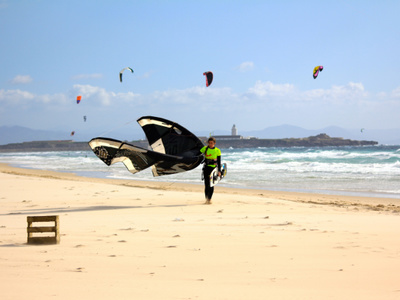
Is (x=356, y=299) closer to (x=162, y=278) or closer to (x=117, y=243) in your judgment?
(x=162, y=278)

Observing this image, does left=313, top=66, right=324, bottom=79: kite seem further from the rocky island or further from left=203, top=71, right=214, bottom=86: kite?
the rocky island

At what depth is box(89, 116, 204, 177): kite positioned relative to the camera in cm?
868

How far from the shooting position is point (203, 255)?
14.7 ft

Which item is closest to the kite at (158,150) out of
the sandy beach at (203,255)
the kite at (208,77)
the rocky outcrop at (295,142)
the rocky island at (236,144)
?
the sandy beach at (203,255)

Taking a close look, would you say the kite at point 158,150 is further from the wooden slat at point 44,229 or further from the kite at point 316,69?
the kite at point 316,69

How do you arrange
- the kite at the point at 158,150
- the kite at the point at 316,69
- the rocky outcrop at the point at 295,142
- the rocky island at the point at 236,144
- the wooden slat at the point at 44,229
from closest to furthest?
the wooden slat at the point at 44,229
the kite at the point at 158,150
the kite at the point at 316,69
the rocky island at the point at 236,144
the rocky outcrop at the point at 295,142

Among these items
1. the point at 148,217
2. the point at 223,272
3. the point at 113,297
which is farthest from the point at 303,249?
the point at 148,217

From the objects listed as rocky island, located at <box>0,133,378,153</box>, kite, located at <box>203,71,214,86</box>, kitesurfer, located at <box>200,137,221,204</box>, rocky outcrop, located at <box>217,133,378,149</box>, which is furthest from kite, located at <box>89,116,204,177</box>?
rocky outcrop, located at <box>217,133,378,149</box>

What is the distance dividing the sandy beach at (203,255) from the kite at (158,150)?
110cm

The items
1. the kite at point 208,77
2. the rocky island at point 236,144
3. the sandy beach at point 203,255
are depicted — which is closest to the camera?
the sandy beach at point 203,255

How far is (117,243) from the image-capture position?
5.05 m

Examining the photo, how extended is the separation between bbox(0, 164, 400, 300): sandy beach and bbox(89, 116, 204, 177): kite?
1101 millimetres

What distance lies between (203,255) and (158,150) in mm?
5090

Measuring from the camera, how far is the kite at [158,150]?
8.68 metres
